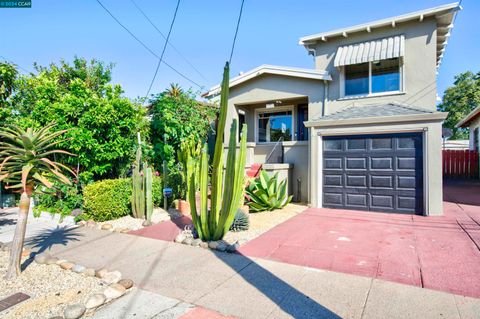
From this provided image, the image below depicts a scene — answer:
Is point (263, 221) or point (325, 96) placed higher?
point (325, 96)

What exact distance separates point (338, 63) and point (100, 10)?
9.05 meters

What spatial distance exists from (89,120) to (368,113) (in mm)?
8949

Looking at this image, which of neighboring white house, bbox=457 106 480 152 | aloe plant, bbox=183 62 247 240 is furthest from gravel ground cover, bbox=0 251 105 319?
neighboring white house, bbox=457 106 480 152

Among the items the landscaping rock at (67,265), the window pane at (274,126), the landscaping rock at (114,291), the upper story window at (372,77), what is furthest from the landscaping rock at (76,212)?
the upper story window at (372,77)

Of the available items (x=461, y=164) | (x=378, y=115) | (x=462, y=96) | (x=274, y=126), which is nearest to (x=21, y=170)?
(x=378, y=115)

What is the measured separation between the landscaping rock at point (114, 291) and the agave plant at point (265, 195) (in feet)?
19.8

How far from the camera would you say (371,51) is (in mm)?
10258

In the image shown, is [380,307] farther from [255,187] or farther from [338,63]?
[338,63]

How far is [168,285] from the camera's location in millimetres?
4129

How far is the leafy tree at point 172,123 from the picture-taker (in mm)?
10984

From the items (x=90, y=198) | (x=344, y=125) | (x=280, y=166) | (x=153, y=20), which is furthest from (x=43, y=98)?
(x=344, y=125)

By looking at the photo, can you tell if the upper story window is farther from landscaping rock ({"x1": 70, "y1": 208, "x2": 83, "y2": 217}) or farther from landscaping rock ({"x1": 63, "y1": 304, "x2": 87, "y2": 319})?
landscaping rock ({"x1": 63, "y1": 304, "x2": 87, "y2": 319})

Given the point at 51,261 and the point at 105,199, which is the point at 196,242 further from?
the point at 105,199

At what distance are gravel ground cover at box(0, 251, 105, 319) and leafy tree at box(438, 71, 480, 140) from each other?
4028 centimetres
